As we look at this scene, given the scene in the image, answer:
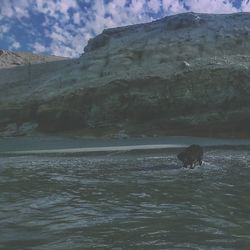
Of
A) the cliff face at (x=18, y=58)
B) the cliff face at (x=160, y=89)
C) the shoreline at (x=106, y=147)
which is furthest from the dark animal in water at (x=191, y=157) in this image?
the cliff face at (x=18, y=58)

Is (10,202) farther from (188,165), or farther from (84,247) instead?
(188,165)

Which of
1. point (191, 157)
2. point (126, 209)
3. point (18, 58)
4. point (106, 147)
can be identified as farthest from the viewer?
point (18, 58)

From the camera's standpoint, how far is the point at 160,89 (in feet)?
179

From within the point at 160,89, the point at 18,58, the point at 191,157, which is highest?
the point at 18,58

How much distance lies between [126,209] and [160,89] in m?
43.4

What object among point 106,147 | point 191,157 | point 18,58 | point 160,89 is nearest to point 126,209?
point 191,157

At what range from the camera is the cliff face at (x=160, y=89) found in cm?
5009

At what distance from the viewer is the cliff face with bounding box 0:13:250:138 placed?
50094 mm

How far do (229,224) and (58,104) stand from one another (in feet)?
162

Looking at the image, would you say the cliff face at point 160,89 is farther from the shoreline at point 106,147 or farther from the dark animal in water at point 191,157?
the dark animal in water at point 191,157

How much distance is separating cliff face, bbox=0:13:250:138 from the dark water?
1159 inches

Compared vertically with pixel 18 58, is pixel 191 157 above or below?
below

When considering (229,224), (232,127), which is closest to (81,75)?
(232,127)

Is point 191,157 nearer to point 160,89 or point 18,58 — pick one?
point 160,89
